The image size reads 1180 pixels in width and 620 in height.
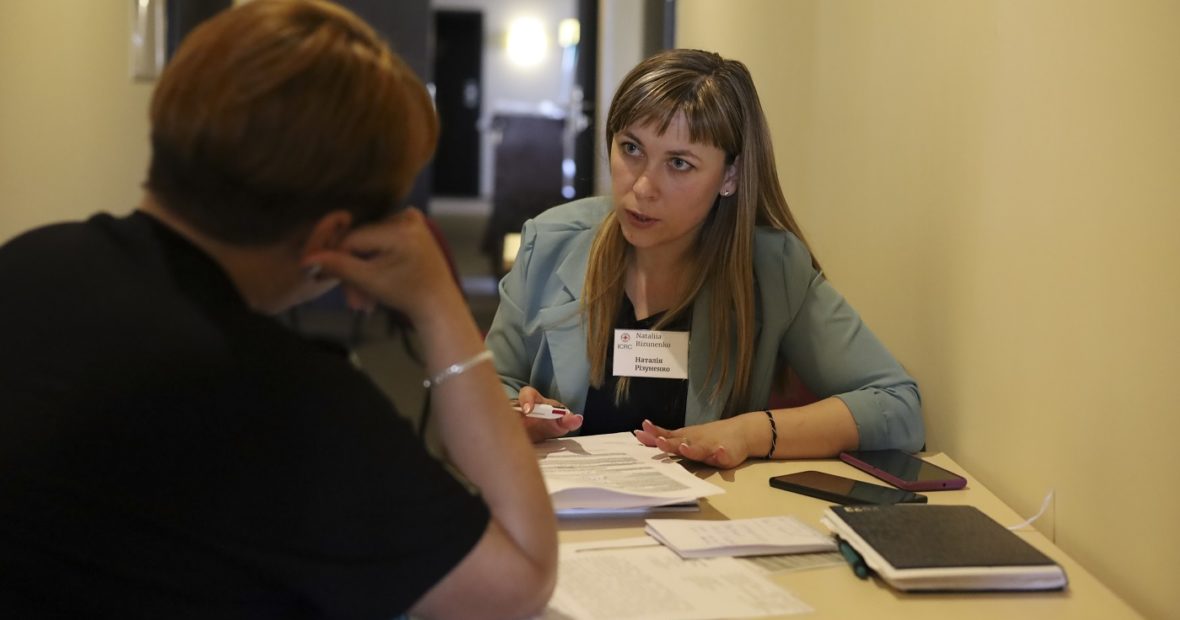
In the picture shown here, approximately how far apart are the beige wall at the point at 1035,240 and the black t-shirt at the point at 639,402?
54 cm

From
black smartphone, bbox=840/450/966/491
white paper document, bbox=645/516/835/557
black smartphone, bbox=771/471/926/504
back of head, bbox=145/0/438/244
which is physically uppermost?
back of head, bbox=145/0/438/244

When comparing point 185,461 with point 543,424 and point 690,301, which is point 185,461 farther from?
point 690,301

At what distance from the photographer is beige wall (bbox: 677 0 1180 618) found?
1473 mm

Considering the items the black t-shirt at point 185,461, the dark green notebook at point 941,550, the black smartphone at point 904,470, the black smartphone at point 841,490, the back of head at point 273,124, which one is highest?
the back of head at point 273,124

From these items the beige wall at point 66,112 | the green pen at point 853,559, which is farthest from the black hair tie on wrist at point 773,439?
the beige wall at point 66,112

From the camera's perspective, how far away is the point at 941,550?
1.43 meters

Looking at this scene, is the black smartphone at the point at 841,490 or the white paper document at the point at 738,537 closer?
the white paper document at the point at 738,537

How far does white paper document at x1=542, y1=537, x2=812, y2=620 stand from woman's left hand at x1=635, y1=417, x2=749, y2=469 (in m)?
0.38

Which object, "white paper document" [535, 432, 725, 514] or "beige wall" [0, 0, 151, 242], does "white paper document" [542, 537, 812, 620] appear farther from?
"beige wall" [0, 0, 151, 242]

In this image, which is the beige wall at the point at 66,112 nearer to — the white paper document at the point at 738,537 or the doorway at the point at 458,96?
the white paper document at the point at 738,537

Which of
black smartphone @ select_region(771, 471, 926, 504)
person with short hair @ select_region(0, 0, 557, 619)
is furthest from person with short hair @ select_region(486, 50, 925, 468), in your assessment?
person with short hair @ select_region(0, 0, 557, 619)

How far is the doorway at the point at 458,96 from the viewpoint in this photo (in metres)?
17.7

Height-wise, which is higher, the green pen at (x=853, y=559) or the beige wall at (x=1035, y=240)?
the beige wall at (x=1035, y=240)

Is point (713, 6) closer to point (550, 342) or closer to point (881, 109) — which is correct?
point (881, 109)
